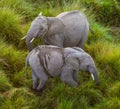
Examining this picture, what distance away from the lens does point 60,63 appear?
17.4 feet

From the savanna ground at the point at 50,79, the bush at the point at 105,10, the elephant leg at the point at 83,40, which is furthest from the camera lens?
the bush at the point at 105,10

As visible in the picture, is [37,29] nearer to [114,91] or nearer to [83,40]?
[83,40]

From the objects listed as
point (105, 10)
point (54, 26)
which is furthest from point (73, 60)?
point (105, 10)

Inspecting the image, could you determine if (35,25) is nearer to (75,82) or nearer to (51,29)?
(51,29)

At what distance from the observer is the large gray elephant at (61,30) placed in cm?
559

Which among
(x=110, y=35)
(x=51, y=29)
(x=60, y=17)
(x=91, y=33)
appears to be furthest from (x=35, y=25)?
(x=110, y=35)

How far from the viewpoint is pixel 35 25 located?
5.53m

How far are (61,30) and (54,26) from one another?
0.53 ft

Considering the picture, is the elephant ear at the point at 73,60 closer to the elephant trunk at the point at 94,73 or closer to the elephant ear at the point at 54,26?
the elephant trunk at the point at 94,73

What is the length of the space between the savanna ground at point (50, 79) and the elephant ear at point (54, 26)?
66 centimetres

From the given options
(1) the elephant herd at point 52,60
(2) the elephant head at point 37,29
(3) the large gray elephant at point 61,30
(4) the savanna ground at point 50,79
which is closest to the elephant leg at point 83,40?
(3) the large gray elephant at point 61,30

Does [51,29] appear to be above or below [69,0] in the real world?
above

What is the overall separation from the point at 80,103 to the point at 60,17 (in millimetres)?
1439

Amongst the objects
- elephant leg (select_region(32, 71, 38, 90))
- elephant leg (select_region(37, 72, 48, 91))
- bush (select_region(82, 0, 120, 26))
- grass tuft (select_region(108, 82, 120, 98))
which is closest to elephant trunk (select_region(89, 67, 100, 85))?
grass tuft (select_region(108, 82, 120, 98))
